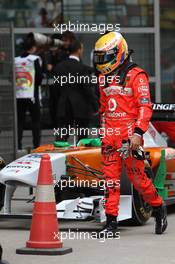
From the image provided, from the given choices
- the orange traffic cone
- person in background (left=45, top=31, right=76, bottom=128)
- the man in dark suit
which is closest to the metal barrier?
person in background (left=45, top=31, right=76, bottom=128)

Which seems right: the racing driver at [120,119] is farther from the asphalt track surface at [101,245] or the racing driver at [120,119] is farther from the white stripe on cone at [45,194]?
the white stripe on cone at [45,194]

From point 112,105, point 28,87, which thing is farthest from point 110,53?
point 28,87

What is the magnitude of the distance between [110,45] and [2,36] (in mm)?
6010

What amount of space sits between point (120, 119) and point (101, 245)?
1.23m

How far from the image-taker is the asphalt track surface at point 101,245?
7.91 metres

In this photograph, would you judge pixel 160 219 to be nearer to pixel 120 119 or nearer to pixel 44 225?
pixel 120 119

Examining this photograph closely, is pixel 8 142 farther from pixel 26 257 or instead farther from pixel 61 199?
pixel 26 257

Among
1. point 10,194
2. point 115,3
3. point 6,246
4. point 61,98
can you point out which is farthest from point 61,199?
point 115,3

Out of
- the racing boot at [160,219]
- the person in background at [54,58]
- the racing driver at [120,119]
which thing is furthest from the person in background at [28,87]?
the racing boot at [160,219]

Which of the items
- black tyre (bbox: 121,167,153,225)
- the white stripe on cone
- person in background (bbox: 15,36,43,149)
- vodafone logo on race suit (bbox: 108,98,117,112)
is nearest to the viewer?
the white stripe on cone

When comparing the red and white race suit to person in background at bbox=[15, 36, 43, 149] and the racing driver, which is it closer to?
the racing driver

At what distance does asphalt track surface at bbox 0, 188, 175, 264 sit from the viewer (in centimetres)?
791

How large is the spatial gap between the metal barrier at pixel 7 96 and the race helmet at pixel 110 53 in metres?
5.66

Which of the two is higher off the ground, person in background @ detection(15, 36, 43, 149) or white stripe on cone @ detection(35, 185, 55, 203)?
person in background @ detection(15, 36, 43, 149)
